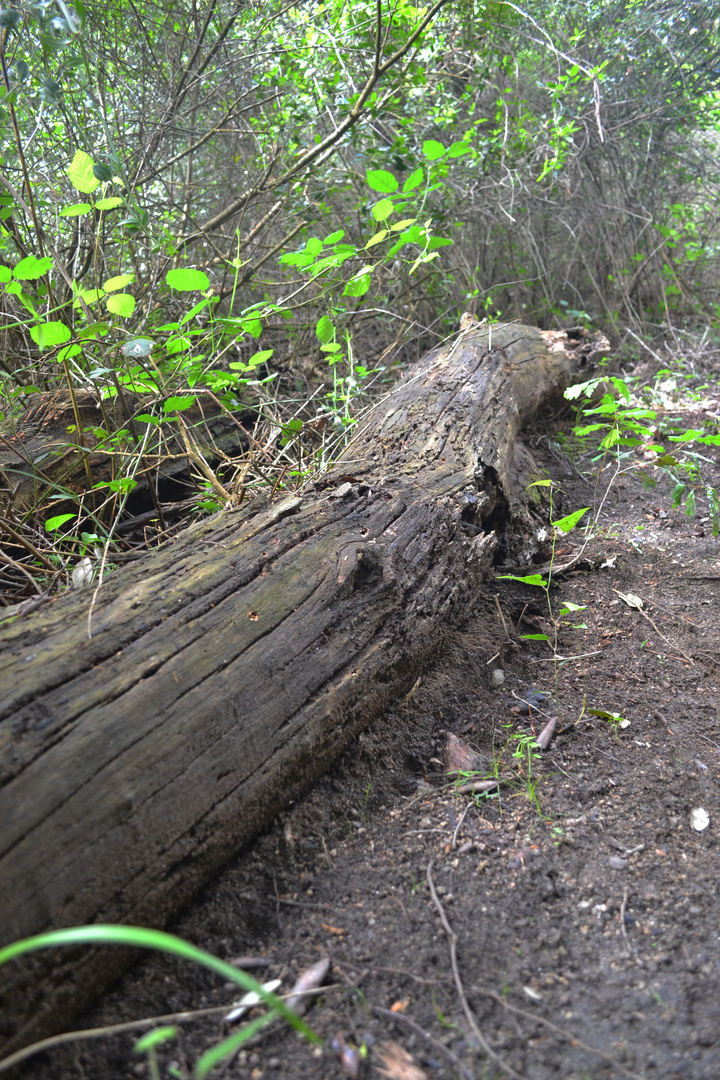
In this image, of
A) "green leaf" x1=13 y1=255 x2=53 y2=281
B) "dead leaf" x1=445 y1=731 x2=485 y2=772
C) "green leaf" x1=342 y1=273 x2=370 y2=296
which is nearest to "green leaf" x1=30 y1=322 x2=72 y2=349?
"green leaf" x1=13 y1=255 x2=53 y2=281

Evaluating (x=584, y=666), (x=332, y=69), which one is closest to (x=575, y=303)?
(x=332, y=69)

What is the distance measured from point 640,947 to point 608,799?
40 cm

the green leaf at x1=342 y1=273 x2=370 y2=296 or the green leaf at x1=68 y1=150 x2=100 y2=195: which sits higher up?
the green leaf at x1=68 y1=150 x2=100 y2=195

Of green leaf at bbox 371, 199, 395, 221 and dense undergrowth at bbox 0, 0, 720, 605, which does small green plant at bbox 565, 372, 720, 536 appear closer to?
dense undergrowth at bbox 0, 0, 720, 605

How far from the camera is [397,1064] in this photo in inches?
39.1

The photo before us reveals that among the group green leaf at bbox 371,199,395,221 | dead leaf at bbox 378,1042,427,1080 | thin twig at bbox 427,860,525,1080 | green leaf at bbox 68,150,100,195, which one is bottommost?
thin twig at bbox 427,860,525,1080

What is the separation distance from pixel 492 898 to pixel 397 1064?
39cm

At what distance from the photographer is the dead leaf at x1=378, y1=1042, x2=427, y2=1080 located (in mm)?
974

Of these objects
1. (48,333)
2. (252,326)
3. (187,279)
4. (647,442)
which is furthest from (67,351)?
(647,442)

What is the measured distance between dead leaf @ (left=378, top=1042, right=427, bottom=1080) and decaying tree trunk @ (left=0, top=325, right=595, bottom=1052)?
461mm

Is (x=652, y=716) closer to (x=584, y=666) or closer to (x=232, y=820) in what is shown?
(x=584, y=666)

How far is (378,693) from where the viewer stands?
1.74 m

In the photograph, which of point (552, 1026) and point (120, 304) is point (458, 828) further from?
point (120, 304)

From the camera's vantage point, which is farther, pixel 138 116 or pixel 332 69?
pixel 332 69
